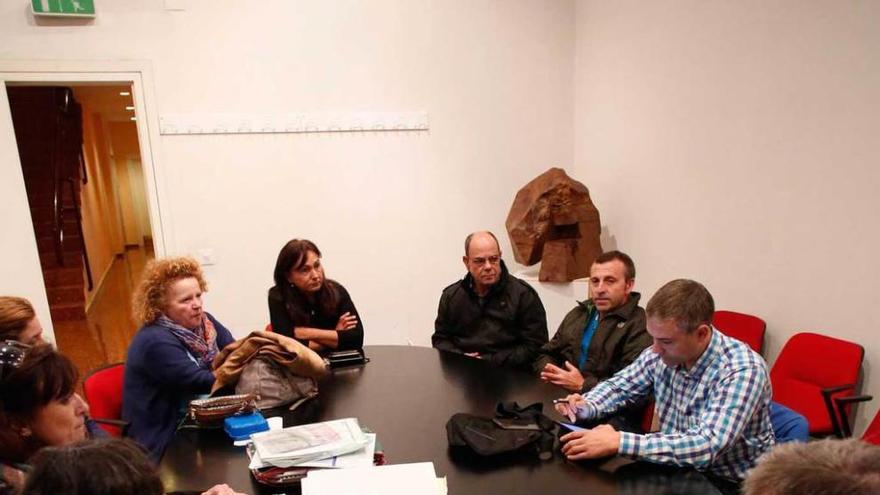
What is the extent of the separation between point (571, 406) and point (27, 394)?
60.3 inches

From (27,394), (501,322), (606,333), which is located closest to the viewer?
(27,394)

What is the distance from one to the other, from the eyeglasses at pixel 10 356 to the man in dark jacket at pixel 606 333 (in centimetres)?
170

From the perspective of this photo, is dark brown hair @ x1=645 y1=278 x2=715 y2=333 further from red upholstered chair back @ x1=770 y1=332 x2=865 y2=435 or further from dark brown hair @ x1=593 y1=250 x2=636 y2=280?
red upholstered chair back @ x1=770 y1=332 x2=865 y2=435

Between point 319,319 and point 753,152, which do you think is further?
point 753,152

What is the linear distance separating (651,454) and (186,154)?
10.7ft

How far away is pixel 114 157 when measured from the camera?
11242 millimetres

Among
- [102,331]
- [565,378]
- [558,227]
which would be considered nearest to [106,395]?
[565,378]

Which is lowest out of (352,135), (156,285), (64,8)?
(156,285)

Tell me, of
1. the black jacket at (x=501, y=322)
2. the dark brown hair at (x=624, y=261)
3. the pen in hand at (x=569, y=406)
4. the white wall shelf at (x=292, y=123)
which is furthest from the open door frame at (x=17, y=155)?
the pen in hand at (x=569, y=406)

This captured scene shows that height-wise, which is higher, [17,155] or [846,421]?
[17,155]

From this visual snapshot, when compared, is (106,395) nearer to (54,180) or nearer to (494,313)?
(494,313)

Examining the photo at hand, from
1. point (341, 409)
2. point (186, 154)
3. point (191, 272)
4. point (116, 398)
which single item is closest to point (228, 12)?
point (186, 154)

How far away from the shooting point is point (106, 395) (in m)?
2.19

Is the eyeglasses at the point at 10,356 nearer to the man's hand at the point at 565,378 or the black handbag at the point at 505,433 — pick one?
the black handbag at the point at 505,433
